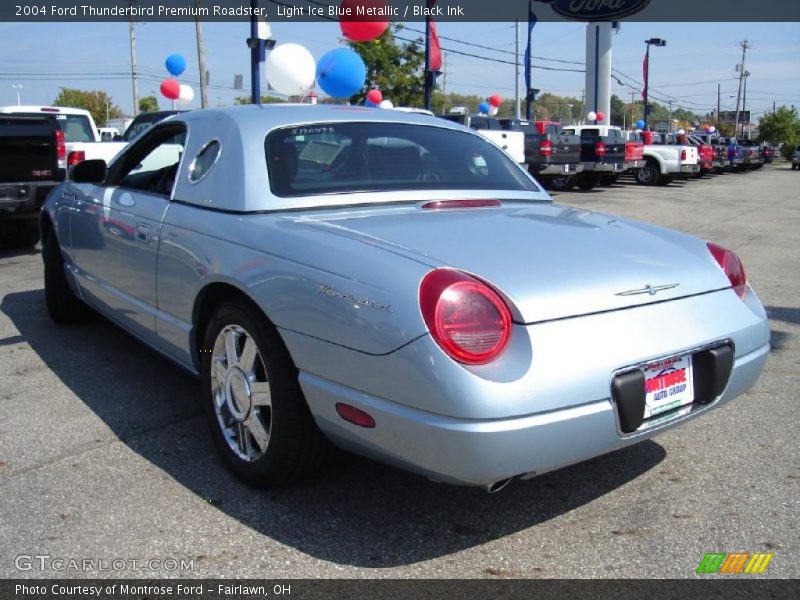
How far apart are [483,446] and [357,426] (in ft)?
1.54

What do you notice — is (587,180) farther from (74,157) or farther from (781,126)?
(781,126)

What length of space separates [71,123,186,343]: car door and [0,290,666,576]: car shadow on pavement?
489mm

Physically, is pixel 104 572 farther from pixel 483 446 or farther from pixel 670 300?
pixel 670 300

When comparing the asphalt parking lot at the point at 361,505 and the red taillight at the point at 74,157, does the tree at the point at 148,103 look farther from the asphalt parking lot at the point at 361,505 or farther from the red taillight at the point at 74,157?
the asphalt parking lot at the point at 361,505

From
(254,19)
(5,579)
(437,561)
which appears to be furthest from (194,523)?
(254,19)

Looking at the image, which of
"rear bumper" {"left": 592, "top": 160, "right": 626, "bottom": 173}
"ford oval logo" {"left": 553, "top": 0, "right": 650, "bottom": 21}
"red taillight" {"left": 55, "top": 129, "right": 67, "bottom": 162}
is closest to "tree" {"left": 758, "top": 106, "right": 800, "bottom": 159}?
"ford oval logo" {"left": 553, "top": 0, "right": 650, "bottom": 21}

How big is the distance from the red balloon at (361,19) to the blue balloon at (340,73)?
1.46 ft

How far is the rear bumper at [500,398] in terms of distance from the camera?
2.40m

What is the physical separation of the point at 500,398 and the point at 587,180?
2052cm

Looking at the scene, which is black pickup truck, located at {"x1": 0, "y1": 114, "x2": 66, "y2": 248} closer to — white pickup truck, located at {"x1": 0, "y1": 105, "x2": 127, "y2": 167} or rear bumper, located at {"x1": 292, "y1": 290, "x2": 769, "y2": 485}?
white pickup truck, located at {"x1": 0, "y1": 105, "x2": 127, "y2": 167}

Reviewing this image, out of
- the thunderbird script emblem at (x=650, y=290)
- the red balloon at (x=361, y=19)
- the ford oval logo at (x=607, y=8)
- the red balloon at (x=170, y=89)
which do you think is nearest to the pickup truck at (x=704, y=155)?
the ford oval logo at (x=607, y=8)

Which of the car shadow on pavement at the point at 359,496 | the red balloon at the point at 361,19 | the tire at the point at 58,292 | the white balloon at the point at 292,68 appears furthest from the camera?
the white balloon at the point at 292,68

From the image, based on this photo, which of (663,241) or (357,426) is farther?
(663,241)

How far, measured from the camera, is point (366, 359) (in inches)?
101
